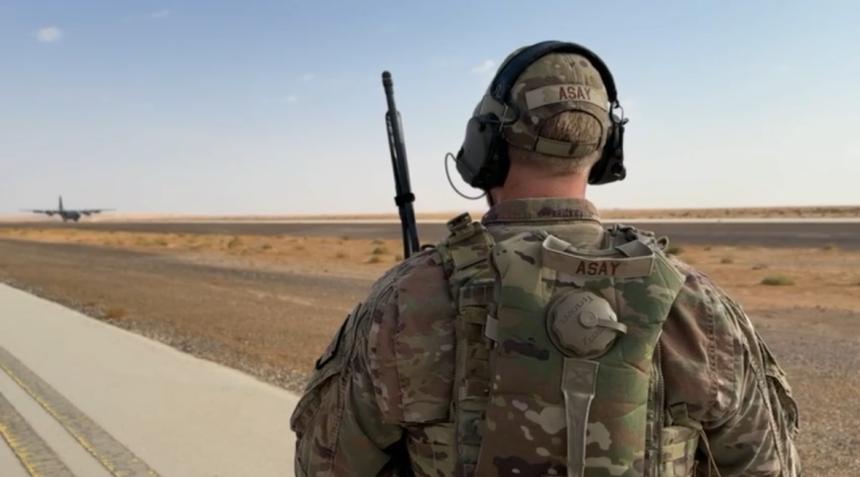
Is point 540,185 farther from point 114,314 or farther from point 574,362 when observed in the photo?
point 114,314

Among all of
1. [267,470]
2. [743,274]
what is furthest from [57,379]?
[743,274]

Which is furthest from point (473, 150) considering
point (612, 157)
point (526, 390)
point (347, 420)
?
point (347, 420)

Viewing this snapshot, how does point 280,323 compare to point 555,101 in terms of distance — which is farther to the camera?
point 280,323

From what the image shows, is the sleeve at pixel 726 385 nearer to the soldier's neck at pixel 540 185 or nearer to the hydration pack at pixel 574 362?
the hydration pack at pixel 574 362

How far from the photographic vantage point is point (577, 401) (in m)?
1.50

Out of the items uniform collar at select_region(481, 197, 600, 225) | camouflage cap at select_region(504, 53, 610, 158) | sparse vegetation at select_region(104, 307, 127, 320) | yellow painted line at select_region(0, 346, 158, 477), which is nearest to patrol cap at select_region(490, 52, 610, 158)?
camouflage cap at select_region(504, 53, 610, 158)

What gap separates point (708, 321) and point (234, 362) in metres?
7.87

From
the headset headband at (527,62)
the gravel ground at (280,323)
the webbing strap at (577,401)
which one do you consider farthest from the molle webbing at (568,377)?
the gravel ground at (280,323)

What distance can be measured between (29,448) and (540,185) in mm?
4889

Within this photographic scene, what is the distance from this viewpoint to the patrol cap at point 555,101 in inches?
65.9

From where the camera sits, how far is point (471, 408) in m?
1.60

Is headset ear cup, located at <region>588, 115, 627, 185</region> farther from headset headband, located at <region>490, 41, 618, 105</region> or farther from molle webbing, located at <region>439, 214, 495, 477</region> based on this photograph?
molle webbing, located at <region>439, 214, 495, 477</region>

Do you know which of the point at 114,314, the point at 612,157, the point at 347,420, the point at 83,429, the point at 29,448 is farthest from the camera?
the point at 114,314

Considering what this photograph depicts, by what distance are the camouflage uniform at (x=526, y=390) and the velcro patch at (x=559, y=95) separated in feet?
0.74
